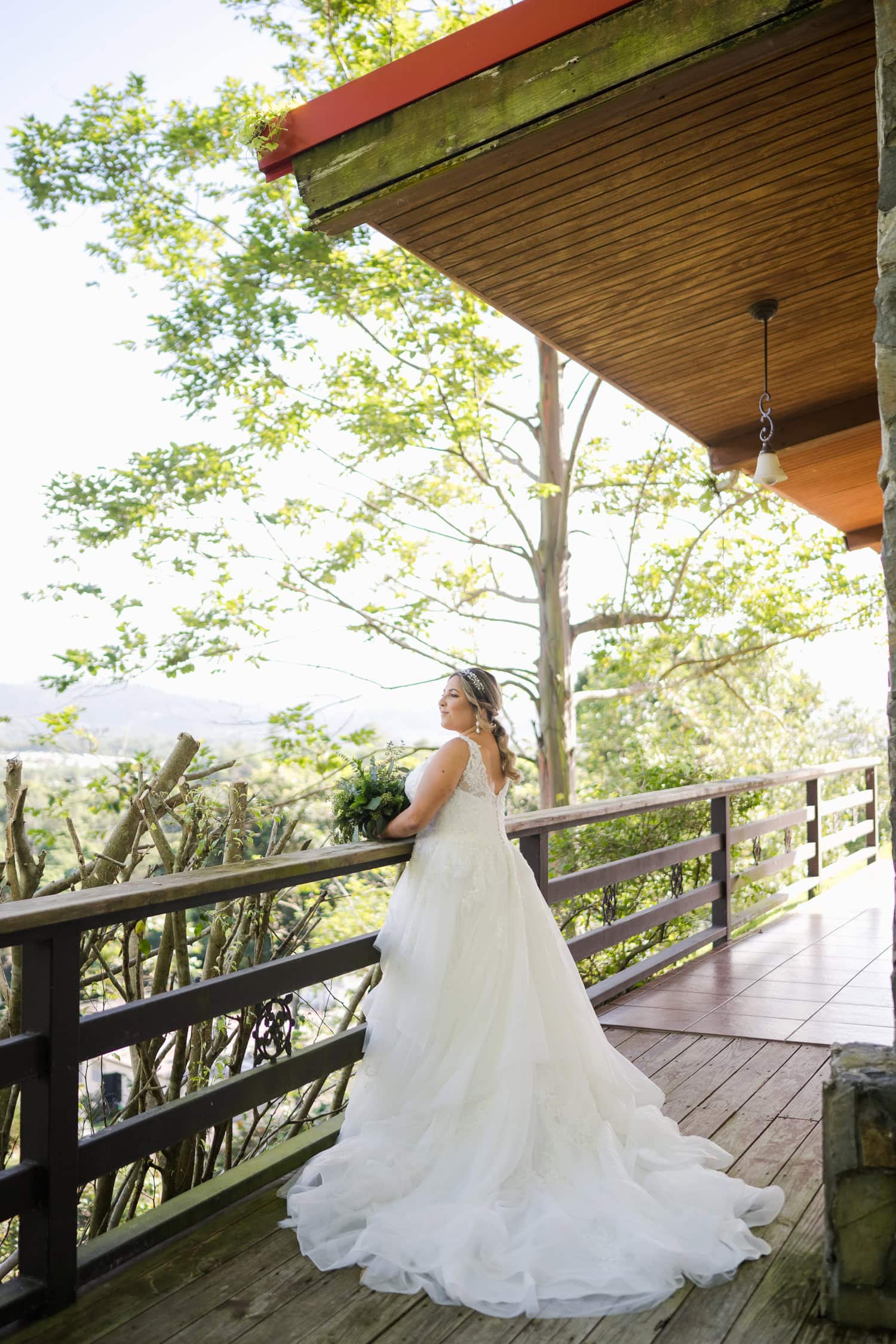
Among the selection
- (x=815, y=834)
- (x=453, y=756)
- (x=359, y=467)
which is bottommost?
(x=815, y=834)

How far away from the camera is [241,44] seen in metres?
18.4

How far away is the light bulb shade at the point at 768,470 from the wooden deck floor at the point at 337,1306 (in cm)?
350

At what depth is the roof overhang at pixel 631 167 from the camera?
111 inches

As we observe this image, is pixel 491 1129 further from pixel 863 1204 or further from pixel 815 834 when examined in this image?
pixel 815 834

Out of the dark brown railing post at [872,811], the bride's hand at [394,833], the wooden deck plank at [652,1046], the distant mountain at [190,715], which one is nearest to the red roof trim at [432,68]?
the bride's hand at [394,833]

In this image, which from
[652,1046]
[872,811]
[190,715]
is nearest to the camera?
[652,1046]

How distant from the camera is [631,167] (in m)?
3.38

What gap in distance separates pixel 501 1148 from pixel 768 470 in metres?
3.85

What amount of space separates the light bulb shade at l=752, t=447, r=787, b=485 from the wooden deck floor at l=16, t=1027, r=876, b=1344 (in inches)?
138

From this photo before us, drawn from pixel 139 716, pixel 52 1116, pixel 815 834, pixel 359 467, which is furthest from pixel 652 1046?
pixel 359 467

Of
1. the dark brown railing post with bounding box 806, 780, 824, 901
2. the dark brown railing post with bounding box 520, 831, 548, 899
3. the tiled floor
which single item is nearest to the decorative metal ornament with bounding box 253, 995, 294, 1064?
the dark brown railing post with bounding box 520, 831, 548, 899

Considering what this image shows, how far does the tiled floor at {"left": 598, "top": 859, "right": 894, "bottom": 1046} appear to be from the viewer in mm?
4715

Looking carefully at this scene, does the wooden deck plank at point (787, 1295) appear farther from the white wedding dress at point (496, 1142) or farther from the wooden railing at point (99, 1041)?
the wooden railing at point (99, 1041)

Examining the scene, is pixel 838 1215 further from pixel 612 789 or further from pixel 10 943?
pixel 612 789
